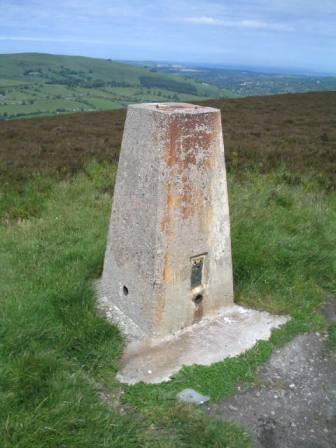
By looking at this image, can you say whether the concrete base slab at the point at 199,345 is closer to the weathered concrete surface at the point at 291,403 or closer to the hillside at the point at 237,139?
the weathered concrete surface at the point at 291,403

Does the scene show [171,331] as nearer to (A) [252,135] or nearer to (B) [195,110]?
(B) [195,110]

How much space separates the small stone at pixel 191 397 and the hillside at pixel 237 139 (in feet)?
24.5

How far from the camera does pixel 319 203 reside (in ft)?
27.2

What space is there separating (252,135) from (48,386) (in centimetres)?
1442

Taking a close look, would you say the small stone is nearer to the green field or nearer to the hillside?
the green field

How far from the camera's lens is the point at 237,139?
15469 millimetres

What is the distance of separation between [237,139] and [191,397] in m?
12.9

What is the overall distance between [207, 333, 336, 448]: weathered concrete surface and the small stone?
10cm

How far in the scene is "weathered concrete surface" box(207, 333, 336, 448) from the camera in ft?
11.0

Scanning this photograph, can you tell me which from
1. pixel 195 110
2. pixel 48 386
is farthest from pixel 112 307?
pixel 195 110

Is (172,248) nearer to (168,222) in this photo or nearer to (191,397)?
(168,222)

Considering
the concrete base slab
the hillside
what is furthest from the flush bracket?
the hillside

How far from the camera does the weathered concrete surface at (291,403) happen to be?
3365 millimetres

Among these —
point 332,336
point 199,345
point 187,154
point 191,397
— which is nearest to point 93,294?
point 199,345
